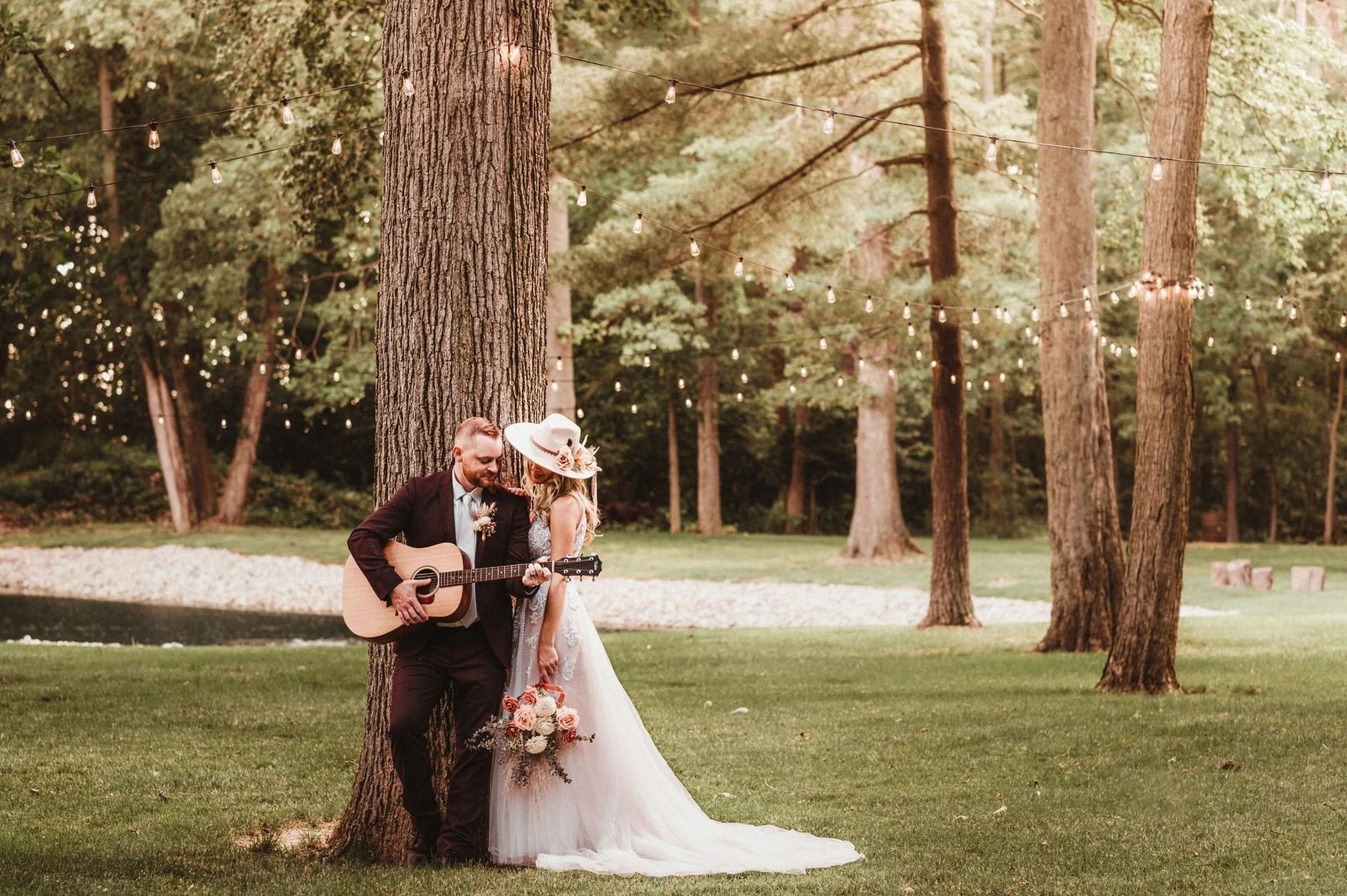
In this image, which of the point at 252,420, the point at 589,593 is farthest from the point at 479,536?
the point at 252,420

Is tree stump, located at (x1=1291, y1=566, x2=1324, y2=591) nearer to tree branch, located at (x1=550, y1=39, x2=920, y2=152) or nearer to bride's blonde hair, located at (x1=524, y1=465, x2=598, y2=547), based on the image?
tree branch, located at (x1=550, y1=39, x2=920, y2=152)

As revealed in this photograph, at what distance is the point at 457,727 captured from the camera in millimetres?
5898

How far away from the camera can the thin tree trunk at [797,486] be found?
37.5 m

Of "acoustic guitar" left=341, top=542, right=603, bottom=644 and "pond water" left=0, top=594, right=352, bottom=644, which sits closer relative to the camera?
"acoustic guitar" left=341, top=542, right=603, bottom=644

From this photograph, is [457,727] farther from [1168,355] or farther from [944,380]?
[944,380]

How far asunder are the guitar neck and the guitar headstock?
6 cm

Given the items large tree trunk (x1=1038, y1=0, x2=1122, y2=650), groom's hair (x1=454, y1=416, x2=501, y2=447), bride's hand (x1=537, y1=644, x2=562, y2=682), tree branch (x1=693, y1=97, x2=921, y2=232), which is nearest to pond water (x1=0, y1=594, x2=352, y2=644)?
tree branch (x1=693, y1=97, x2=921, y2=232)

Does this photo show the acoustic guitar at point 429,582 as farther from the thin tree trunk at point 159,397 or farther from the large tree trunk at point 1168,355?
the thin tree trunk at point 159,397

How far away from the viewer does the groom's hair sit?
19.0 ft

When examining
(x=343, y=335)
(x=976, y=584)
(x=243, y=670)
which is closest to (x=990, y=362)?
(x=976, y=584)

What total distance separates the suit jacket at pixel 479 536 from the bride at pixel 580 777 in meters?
0.10

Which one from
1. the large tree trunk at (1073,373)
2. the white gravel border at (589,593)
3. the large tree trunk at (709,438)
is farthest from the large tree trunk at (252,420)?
the large tree trunk at (1073,373)

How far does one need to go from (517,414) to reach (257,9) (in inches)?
403

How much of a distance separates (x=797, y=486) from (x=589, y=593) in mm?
17108
